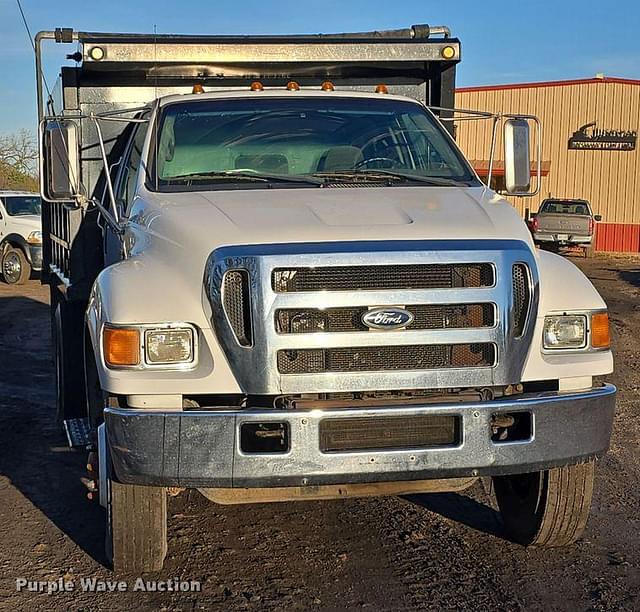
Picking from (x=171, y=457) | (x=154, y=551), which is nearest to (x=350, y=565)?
(x=154, y=551)

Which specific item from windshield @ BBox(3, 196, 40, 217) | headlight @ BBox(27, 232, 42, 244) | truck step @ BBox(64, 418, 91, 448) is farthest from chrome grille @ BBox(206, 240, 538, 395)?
windshield @ BBox(3, 196, 40, 217)

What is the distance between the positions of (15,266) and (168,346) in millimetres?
17649

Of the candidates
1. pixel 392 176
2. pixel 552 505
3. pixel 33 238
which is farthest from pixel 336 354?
pixel 33 238

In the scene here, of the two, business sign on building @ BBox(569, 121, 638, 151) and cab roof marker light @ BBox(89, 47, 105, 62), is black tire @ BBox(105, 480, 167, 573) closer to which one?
cab roof marker light @ BBox(89, 47, 105, 62)

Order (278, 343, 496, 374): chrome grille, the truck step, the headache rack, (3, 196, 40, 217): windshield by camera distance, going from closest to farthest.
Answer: (278, 343, 496, 374): chrome grille < the truck step < the headache rack < (3, 196, 40, 217): windshield

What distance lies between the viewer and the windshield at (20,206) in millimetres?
20953

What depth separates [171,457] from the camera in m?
3.90

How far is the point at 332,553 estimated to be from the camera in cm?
488

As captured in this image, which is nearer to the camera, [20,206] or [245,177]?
[245,177]

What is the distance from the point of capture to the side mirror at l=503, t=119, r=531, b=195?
5.82 m

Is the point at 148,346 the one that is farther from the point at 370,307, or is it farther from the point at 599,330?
the point at 599,330

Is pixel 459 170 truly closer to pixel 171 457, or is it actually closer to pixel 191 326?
pixel 191 326

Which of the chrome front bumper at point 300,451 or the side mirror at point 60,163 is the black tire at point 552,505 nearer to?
the chrome front bumper at point 300,451

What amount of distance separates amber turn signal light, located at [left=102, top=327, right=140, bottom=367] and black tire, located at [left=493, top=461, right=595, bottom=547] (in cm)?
206
